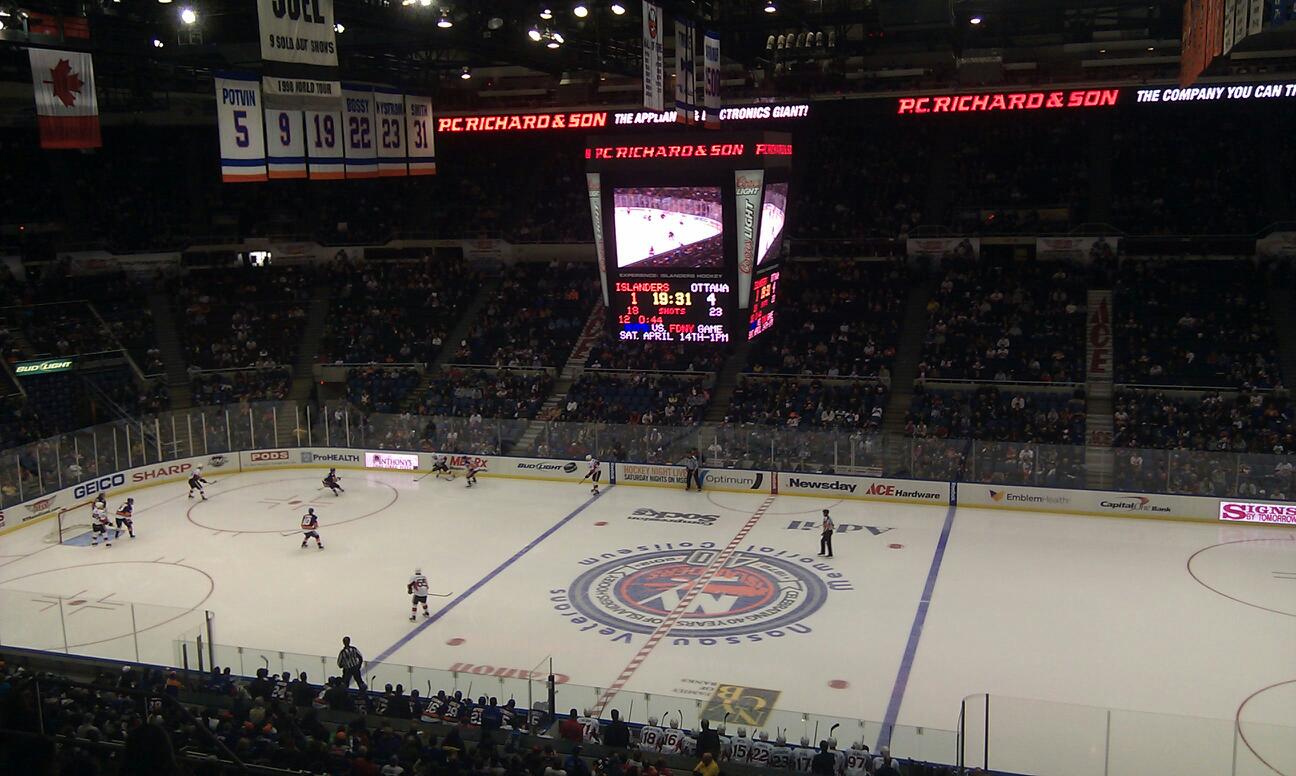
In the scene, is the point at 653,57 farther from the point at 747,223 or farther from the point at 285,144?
the point at 285,144

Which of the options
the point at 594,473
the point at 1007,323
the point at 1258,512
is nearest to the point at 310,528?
the point at 594,473

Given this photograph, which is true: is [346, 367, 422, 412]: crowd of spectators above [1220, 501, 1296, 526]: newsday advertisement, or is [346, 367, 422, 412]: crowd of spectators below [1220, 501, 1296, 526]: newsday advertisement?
above

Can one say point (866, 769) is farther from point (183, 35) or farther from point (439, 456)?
point (183, 35)

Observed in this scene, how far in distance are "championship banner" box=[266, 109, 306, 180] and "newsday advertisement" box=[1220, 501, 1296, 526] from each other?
71.2ft

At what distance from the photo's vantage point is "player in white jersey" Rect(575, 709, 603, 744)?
1380 cm

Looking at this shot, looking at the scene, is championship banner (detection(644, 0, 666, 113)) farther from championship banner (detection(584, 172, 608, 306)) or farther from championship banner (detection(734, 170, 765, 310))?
championship banner (detection(584, 172, 608, 306))

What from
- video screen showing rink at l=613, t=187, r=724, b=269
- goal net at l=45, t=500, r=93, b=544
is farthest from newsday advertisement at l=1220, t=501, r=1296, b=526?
goal net at l=45, t=500, r=93, b=544

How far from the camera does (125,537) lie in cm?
2619

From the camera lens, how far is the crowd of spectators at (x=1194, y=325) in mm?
30344

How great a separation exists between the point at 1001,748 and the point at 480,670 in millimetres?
8659

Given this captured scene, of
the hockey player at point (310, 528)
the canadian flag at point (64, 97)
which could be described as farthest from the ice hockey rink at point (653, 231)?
the canadian flag at point (64, 97)

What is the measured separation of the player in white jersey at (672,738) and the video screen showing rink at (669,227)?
12317 millimetres

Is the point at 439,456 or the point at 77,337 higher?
the point at 77,337

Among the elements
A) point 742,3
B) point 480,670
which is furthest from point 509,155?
point 480,670
